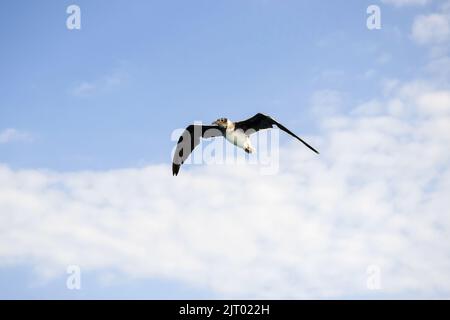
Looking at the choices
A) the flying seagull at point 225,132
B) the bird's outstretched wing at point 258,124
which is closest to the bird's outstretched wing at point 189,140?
the flying seagull at point 225,132

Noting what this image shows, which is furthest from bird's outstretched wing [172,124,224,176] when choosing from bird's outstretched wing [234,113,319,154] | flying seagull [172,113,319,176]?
bird's outstretched wing [234,113,319,154]

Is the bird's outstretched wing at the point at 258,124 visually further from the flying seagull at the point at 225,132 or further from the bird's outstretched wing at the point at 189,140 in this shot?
the bird's outstretched wing at the point at 189,140

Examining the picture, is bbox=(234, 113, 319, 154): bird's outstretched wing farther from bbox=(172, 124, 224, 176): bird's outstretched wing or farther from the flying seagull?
bbox=(172, 124, 224, 176): bird's outstretched wing

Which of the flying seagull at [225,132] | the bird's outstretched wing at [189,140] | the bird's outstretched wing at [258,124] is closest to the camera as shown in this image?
the bird's outstretched wing at [258,124]

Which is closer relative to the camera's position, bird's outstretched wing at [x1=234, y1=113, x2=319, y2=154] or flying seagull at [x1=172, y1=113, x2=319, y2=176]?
bird's outstretched wing at [x1=234, y1=113, x2=319, y2=154]

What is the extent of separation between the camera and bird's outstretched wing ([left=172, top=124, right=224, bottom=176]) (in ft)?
111

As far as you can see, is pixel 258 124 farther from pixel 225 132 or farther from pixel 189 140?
pixel 189 140

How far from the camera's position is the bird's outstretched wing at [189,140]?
3397cm

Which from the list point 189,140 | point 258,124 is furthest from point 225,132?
point 189,140

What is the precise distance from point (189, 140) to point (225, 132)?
321 cm
